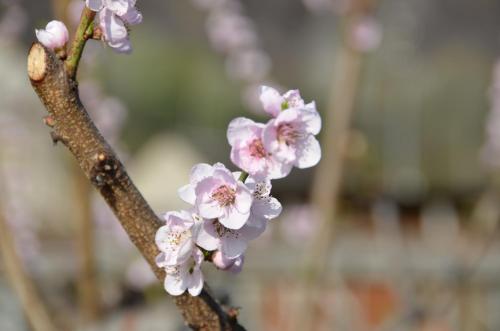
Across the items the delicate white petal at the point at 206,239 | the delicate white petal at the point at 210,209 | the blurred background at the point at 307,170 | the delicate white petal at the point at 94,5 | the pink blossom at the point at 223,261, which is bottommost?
the blurred background at the point at 307,170

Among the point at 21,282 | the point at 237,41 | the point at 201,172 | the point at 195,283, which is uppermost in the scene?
the point at 201,172

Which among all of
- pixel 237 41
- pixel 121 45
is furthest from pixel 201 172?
pixel 237 41

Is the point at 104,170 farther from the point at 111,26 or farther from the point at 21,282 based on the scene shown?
the point at 21,282

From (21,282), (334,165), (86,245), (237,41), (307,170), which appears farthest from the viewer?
(307,170)

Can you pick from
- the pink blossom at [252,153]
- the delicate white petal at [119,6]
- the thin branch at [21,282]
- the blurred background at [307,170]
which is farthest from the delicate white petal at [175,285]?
the thin branch at [21,282]

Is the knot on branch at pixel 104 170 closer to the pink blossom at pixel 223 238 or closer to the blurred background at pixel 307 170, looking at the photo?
the pink blossom at pixel 223 238

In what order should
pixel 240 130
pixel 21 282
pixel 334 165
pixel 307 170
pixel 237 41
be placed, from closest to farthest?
pixel 240 130
pixel 21 282
pixel 334 165
pixel 237 41
pixel 307 170
